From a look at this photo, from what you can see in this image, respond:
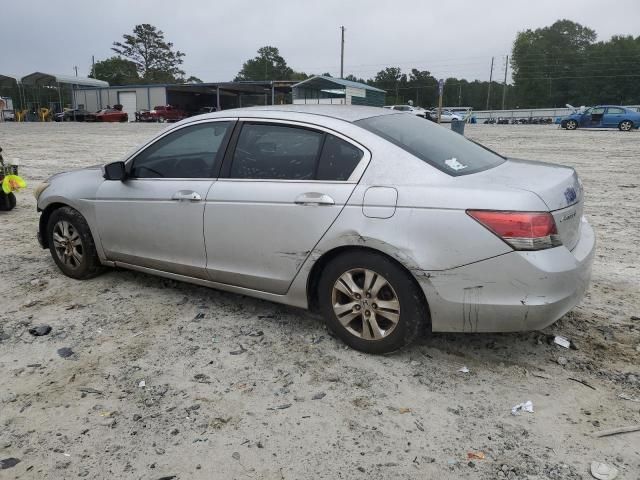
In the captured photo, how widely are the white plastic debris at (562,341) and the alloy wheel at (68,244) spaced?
3939 millimetres

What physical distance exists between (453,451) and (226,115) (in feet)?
9.26

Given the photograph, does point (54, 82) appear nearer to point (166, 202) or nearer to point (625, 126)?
point (625, 126)

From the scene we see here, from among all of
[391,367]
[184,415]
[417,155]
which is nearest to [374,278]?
[391,367]

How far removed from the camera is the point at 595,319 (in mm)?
3967

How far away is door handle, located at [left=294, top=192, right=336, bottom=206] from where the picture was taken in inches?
132

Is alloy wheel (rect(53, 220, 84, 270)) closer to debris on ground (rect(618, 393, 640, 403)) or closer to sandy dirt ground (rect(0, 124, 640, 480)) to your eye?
sandy dirt ground (rect(0, 124, 640, 480))

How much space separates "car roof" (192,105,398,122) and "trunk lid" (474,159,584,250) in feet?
3.10

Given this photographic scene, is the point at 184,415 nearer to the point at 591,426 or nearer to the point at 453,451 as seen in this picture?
the point at 453,451

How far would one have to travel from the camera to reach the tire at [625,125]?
2947 cm

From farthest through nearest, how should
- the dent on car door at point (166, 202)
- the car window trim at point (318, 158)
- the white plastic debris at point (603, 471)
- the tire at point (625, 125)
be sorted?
1. the tire at point (625, 125)
2. the dent on car door at point (166, 202)
3. the car window trim at point (318, 158)
4. the white plastic debris at point (603, 471)

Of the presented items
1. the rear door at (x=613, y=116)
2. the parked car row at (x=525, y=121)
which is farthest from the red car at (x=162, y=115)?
the rear door at (x=613, y=116)

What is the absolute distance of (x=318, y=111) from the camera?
3764 mm

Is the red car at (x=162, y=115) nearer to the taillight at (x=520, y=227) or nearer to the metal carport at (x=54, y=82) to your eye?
the metal carport at (x=54, y=82)

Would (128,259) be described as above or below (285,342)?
above
